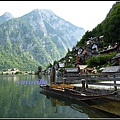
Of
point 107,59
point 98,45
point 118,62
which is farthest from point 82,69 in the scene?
point 98,45

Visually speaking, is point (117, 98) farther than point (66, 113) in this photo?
No

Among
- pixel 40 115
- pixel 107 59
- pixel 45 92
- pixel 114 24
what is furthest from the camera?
pixel 114 24

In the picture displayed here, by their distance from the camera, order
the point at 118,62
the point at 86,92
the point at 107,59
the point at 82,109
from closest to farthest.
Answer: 1. the point at 82,109
2. the point at 86,92
3. the point at 118,62
4. the point at 107,59

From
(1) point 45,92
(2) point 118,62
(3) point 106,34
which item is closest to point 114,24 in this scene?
(3) point 106,34

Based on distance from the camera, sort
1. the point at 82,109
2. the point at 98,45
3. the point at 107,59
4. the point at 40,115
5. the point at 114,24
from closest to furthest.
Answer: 1. the point at 40,115
2. the point at 82,109
3. the point at 107,59
4. the point at 114,24
5. the point at 98,45

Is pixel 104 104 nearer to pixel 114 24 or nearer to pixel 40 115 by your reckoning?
pixel 40 115

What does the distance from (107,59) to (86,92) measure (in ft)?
120

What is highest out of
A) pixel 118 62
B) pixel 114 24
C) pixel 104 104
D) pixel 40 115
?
pixel 114 24

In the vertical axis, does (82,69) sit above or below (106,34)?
below

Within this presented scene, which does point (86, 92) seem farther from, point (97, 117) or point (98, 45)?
point (98, 45)

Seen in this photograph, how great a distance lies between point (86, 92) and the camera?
61.4 feet

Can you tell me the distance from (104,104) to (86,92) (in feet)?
13.3

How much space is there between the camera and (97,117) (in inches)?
524

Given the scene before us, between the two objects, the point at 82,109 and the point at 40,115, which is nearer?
the point at 40,115
